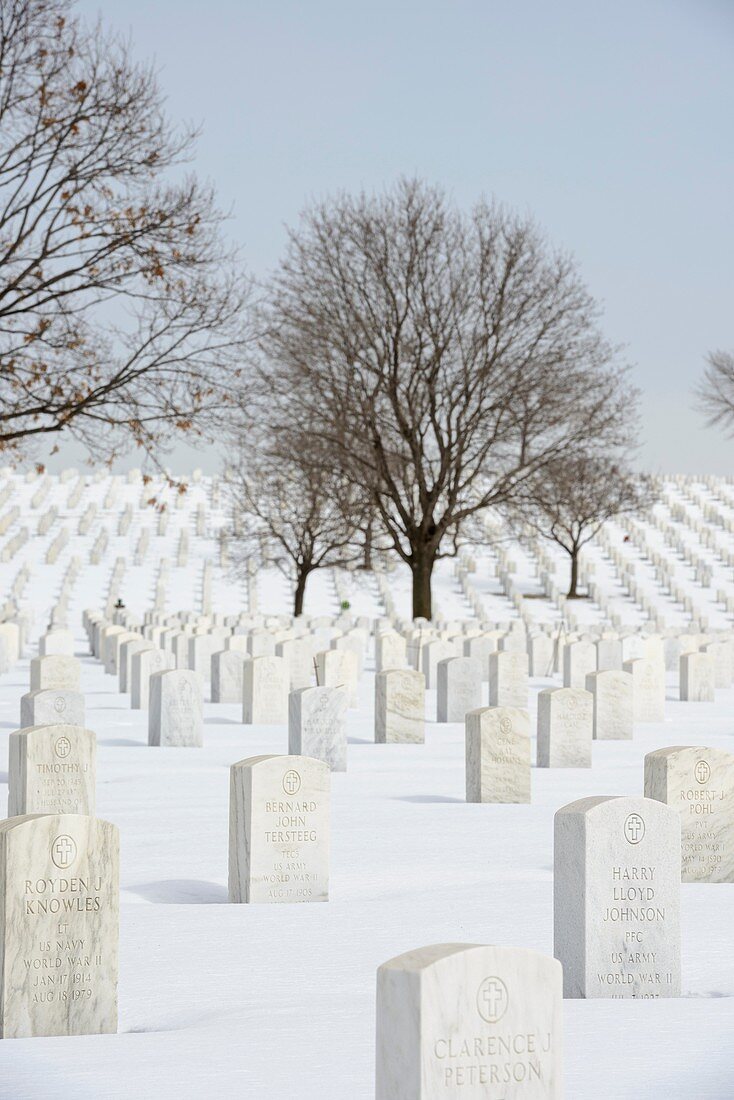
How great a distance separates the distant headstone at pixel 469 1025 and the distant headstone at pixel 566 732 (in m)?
7.91

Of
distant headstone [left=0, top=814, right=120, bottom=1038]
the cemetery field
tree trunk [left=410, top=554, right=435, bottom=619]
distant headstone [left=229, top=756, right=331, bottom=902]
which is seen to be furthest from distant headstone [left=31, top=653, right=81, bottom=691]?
tree trunk [left=410, top=554, right=435, bottom=619]

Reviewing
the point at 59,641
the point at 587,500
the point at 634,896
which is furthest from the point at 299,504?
the point at 634,896

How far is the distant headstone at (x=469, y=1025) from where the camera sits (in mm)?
3455

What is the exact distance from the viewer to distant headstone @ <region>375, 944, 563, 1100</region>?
3.46 meters

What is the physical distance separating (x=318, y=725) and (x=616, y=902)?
5.24 metres

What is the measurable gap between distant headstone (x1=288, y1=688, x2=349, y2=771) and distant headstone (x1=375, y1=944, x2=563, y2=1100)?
23.3 ft

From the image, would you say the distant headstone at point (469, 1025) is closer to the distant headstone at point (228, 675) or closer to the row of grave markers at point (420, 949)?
the row of grave markers at point (420, 949)

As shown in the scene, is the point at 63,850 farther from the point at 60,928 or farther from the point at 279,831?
the point at 279,831

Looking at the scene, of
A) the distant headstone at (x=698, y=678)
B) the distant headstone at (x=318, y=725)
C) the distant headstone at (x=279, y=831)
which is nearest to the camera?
the distant headstone at (x=279, y=831)

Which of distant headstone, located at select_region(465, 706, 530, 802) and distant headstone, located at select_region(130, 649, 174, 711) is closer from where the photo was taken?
distant headstone, located at select_region(465, 706, 530, 802)

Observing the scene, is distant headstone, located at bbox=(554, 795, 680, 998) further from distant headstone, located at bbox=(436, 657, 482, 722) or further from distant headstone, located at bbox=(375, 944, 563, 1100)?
distant headstone, located at bbox=(436, 657, 482, 722)

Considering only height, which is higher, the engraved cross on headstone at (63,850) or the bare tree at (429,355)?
the bare tree at (429,355)

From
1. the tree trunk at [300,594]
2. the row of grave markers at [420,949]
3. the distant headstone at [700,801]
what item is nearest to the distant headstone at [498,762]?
the row of grave markers at [420,949]

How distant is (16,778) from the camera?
827 centimetres
